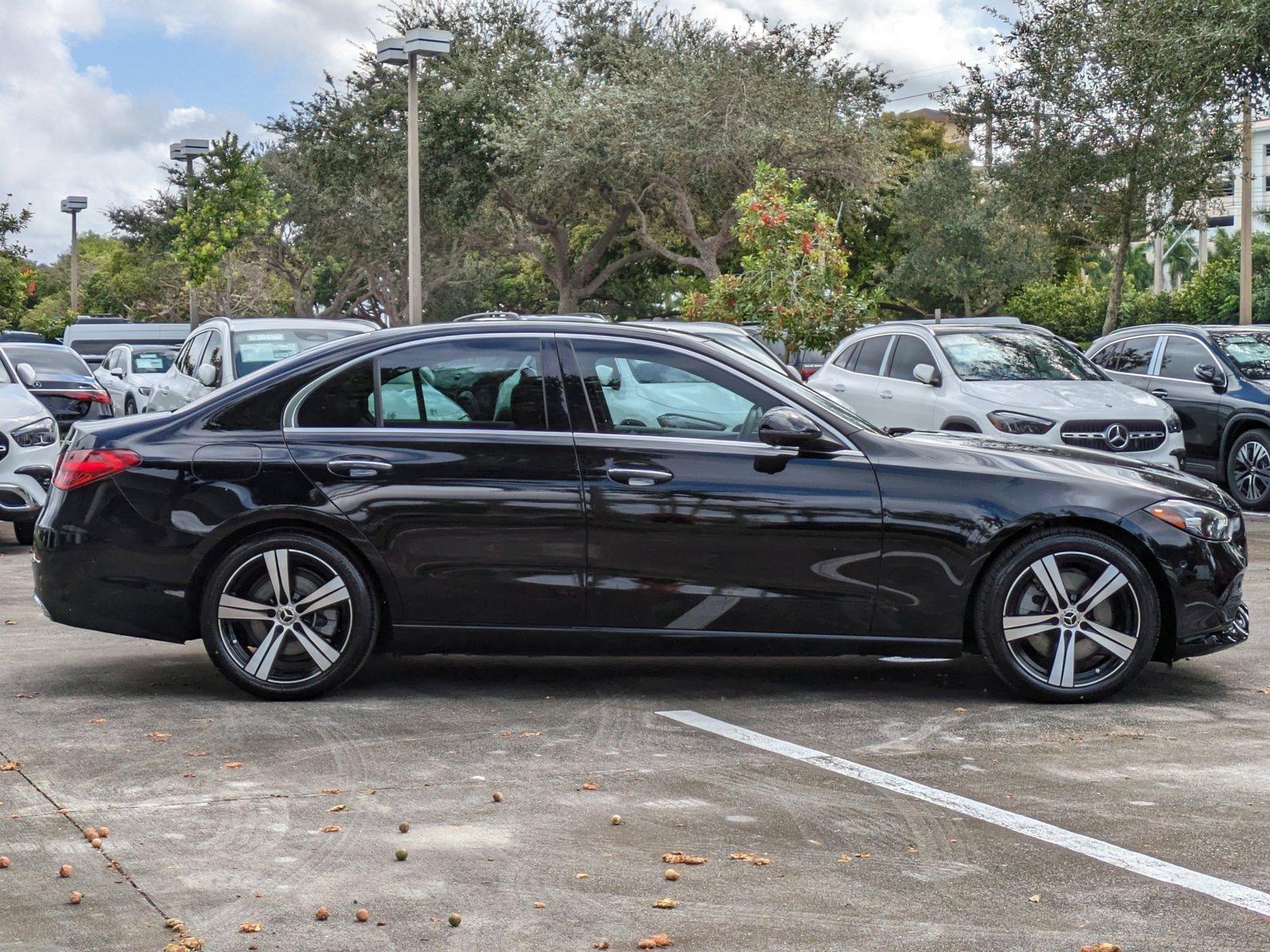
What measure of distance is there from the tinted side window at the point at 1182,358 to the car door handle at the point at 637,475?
411 inches

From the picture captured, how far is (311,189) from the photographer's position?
53.2m

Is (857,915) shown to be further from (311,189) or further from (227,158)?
(311,189)

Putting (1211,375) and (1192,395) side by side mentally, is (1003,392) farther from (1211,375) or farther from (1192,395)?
(1192,395)

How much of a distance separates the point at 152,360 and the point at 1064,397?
17.3 m

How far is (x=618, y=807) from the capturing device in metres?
5.22

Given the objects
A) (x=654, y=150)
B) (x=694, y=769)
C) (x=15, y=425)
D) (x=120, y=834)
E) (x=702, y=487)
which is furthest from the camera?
(x=654, y=150)

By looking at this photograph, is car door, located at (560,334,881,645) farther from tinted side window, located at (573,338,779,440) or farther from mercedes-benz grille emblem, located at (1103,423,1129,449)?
mercedes-benz grille emblem, located at (1103,423,1129,449)

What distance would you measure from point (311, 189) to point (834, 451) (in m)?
48.5

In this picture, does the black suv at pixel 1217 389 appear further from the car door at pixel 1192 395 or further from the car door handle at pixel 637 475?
the car door handle at pixel 637 475

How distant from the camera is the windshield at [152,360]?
26.0m

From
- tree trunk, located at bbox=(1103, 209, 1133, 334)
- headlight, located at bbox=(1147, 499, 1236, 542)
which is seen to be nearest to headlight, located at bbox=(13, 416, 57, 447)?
headlight, located at bbox=(1147, 499, 1236, 542)

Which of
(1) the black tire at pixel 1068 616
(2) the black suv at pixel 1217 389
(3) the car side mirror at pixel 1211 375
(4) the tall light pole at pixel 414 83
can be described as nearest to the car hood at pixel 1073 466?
(1) the black tire at pixel 1068 616

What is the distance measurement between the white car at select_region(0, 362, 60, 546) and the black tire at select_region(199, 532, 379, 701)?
5.79 meters

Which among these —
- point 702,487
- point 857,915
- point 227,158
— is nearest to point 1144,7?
point 702,487
